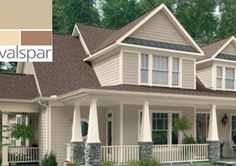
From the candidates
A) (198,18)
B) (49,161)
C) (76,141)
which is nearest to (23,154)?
(49,161)

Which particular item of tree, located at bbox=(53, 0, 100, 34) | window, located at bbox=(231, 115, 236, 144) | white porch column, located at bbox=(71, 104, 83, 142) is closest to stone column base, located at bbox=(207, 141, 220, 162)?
window, located at bbox=(231, 115, 236, 144)

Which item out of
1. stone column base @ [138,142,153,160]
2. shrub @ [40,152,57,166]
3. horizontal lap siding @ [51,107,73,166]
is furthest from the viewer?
horizontal lap siding @ [51,107,73,166]

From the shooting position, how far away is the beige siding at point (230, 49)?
22725mm

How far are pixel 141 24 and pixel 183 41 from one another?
2.93m

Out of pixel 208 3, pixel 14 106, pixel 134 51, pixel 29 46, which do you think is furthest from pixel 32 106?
pixel 208 3

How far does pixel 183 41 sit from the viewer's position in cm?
2052

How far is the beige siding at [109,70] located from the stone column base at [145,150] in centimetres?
386

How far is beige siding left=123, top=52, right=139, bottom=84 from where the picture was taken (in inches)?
726

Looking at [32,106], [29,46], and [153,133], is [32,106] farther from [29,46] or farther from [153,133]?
[29,46]

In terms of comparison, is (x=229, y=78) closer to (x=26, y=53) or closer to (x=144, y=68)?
(x=144, y=68)

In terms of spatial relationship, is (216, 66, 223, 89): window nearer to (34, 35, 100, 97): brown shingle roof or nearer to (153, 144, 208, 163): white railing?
(153, 144, 208, 163): white railing

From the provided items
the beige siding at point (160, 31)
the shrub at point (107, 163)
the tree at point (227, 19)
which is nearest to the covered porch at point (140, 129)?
the shrub at point (107, 163)

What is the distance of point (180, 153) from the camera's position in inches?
701

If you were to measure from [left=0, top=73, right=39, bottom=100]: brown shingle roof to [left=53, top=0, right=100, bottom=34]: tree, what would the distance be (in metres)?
21.0
